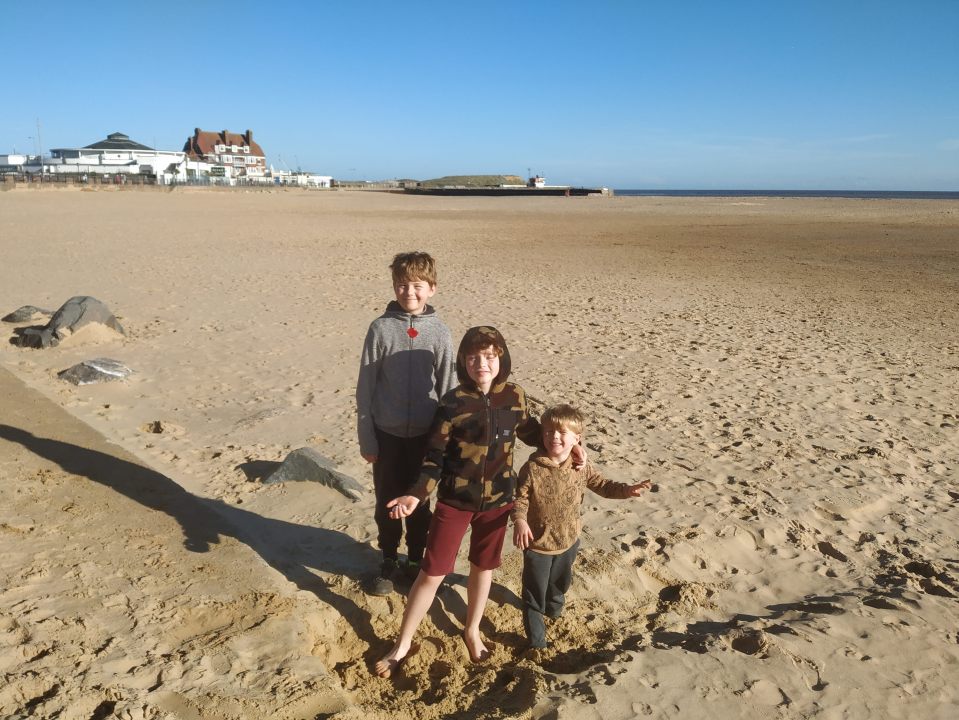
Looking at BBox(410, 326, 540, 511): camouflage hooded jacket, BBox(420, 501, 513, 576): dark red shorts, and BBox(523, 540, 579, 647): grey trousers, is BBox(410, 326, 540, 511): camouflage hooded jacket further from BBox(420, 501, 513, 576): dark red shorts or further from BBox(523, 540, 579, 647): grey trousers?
BBox(523, 540, 579, 647): grey trousers

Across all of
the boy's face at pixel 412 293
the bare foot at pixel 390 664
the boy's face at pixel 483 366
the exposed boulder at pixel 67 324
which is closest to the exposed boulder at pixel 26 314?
the exposed boulder at pixel 67 324

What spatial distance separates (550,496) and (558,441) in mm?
244

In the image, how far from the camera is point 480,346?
2.71m

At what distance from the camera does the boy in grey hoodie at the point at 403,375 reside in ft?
10.0

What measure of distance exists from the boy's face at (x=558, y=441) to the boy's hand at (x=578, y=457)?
0.04m

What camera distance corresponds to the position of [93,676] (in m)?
2.71

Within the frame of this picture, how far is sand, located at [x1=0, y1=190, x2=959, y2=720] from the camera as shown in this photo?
2.79m

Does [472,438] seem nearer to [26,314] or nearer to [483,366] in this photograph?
[483,366]

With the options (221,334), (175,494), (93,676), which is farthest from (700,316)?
A: (93,676)

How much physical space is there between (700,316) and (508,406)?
886 centimetres

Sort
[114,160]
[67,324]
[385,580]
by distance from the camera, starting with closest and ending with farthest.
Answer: [385,580], [67,324], [114,160]

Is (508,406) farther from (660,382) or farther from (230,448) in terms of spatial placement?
(660,382)

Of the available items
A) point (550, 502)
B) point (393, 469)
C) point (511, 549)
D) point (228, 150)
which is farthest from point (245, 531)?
point (228, 150)

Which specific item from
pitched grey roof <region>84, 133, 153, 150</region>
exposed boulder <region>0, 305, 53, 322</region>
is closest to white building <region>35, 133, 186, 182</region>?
pitched grey roof <region>84, 133, 153, 150</region>
